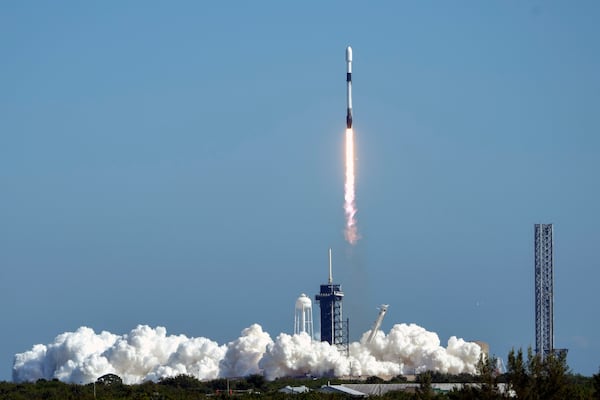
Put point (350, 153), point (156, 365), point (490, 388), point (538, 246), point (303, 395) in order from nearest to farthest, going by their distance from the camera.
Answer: point (490, 388) < point (303, 395) < point (350, 153) < point (538, 246) < point (156, 365)

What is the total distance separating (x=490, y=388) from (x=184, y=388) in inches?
2094

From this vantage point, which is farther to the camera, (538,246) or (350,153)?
(538,246)

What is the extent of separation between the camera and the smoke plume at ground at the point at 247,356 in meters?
118

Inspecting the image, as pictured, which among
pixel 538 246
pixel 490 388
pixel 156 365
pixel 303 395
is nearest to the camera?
pixel 490 388

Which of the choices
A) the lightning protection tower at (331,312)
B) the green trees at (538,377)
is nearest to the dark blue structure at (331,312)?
the lightning protection tower at (331,312)

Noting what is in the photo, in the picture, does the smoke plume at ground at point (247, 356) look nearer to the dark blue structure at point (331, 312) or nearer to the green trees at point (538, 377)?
the dark blue structure at point (331, 312)

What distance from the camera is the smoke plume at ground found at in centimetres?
11831

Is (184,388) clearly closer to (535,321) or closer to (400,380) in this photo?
(400,380)

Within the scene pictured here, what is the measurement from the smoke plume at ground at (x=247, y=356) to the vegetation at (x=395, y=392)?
2.18 m

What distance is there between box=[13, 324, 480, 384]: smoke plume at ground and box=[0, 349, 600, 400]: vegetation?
2182 mm

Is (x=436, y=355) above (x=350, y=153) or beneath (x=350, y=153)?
beneath

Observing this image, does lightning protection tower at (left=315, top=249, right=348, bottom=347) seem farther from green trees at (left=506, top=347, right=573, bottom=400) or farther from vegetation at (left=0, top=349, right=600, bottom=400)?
green trees at (left=506, top=347, right=573, bottom=400)

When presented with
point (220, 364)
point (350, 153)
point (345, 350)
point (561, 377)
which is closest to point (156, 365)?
point (220, 364)

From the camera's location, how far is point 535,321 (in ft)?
383
